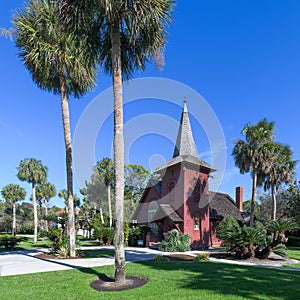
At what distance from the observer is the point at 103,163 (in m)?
38.4

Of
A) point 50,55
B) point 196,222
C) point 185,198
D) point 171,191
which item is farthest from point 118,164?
point 196,222

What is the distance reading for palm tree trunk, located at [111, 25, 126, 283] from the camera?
26.0ft

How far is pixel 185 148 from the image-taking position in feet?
80.8

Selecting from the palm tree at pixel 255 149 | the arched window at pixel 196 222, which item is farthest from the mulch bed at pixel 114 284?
the palm tree at pixel 255 149

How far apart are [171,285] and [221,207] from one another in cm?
2223

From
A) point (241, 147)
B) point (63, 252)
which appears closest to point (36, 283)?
point (63, 252)

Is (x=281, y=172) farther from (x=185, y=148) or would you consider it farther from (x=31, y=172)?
(x=31, y=172)

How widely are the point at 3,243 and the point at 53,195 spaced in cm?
3625

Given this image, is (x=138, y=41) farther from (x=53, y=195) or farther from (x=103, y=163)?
(x=53, y=195)

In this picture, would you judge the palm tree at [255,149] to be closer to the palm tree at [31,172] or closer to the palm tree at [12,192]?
the palm tree at [31,172]

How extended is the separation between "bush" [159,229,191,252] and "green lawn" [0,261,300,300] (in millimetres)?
9975

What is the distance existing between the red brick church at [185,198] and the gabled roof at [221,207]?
136 millimetres

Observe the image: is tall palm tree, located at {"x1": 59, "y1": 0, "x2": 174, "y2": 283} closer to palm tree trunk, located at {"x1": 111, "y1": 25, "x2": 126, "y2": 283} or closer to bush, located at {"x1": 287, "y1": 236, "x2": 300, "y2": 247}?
palm tree trunk, located at {"x1": 111, "y1": 25, "x2": 126, "y2": 283}

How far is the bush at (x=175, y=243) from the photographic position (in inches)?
762
